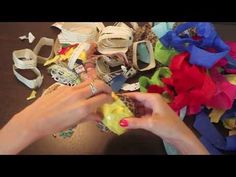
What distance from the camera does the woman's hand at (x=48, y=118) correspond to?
72 cm

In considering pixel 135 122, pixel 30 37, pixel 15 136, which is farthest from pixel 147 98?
pixel 30 37

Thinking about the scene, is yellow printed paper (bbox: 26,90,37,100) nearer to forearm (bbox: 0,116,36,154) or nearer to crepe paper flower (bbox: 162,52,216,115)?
forearm (bbox: 0,116,36,154)

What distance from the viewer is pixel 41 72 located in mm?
958

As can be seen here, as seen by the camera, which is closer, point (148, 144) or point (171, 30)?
point (148, 144)

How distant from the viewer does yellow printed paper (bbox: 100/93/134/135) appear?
0.75m

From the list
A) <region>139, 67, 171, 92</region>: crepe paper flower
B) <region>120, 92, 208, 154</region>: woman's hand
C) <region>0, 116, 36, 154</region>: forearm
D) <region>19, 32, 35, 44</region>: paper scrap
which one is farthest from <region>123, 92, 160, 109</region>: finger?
<region>19, 32, 35, 44</region>: paper scrap

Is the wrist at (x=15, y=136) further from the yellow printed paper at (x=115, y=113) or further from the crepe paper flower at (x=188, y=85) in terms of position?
the crepe paper flower at (x=188, y=85)

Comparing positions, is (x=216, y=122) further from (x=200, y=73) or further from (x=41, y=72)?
(x=41, y=72)

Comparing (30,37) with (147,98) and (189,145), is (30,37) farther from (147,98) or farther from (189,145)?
(189,145)

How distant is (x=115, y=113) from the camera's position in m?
0.75

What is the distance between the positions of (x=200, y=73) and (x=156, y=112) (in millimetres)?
185

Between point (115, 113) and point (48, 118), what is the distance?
13 cm
